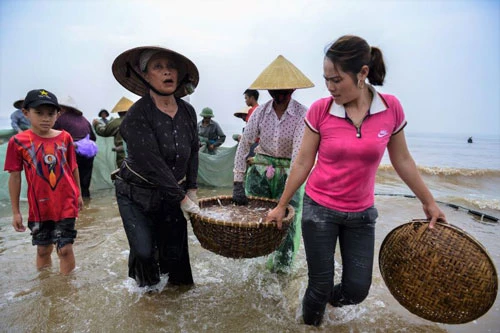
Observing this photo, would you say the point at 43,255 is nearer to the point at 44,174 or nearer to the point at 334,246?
the point at 44,174

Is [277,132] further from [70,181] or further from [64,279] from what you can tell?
[64,279]

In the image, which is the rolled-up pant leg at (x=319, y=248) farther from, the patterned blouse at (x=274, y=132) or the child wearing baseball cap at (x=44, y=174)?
the child wearing baseball cap at (x=44, y=174)

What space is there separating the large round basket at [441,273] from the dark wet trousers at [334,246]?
167mm

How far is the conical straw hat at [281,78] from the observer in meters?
3.08

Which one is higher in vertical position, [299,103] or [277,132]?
[299,103]

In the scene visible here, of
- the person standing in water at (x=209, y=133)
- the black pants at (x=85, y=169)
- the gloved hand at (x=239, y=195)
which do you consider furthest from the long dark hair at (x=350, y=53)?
the person standing in water at (x=209, y=133)

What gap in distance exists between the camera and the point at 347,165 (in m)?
2.13

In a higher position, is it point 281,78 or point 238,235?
point 281,78

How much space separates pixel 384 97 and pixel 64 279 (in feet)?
10.6

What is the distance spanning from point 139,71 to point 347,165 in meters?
1.71

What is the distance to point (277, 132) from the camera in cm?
313

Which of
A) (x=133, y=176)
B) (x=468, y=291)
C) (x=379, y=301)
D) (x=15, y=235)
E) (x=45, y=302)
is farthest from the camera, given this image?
(x=15, y=235)

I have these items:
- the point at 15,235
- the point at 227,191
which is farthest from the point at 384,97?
the point at 227,191

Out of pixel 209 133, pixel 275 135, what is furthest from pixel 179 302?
pixel 209 133
